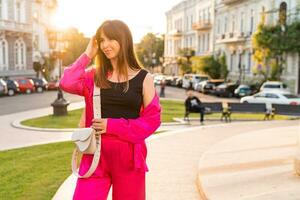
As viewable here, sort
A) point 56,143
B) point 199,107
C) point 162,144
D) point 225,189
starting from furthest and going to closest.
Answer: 1. point 199,107
2. point 56,143
3. point 162,144
4. point 225,189

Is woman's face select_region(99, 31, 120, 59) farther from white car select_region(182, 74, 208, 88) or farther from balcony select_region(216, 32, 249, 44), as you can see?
balcony select_region(216, 32, 249, 44)

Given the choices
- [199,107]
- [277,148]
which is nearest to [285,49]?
[199,107]

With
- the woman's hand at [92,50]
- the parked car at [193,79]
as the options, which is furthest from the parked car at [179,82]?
Result: the woman's hand at [92,50]

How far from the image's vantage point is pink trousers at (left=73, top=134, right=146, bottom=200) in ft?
10.9

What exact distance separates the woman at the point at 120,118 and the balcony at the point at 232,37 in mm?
41925

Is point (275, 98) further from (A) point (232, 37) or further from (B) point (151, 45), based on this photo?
(B) point (151, 45)

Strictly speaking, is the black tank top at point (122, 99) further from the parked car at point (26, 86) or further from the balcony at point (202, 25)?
the balcony at point (202, 25)

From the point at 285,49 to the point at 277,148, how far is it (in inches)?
1108

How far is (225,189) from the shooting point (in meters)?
5.59

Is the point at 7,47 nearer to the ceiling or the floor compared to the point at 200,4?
nearer to the floor

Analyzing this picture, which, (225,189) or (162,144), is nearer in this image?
(225,189)

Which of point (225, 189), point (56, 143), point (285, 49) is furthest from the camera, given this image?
point (285, 49)

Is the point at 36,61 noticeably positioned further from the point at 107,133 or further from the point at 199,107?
the point at 107,133

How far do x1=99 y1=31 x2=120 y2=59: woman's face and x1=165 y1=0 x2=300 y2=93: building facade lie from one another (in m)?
33.8
